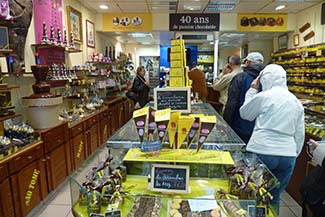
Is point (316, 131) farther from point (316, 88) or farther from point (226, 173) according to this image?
point (316, 88)

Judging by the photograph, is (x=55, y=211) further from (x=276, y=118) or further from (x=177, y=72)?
(x=276, y=118)

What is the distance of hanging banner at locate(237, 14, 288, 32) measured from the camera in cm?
712

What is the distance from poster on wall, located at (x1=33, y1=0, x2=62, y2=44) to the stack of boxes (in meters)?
2.36

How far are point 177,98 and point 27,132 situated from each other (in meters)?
1.92

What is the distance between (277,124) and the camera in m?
2.13

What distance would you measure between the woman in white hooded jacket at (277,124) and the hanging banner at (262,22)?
540 centimetres

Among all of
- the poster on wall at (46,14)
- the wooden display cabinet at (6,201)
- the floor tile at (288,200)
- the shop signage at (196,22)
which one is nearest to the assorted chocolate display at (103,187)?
the wooden display cabinet at (6,201)

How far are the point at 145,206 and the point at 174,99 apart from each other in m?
1.05

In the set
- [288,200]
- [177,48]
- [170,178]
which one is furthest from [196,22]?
[170,178]

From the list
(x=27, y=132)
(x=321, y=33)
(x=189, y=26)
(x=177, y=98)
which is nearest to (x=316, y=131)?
(x=177, y=98)

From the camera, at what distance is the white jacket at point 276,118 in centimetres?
212

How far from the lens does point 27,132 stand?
10.4ft

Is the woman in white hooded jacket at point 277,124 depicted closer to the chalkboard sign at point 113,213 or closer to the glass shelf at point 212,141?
the glass shelf at point 212,141

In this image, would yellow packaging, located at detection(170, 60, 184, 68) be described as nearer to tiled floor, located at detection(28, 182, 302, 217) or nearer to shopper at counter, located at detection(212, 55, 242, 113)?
shopper at counter, located at detection(212, 55, 242, 113)
